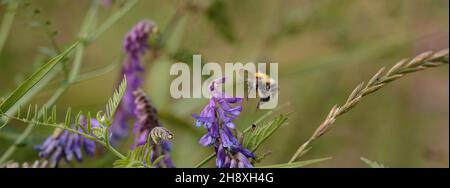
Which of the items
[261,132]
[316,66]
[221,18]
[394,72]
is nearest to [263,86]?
[261,132]

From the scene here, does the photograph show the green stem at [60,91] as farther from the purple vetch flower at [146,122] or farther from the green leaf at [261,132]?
the green leaf at [261,132]

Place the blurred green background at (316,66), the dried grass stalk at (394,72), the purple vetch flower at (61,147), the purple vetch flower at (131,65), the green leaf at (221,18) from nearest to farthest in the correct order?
the dried grass stalk at (394,72)
the purple vetch flower at (61,147)
the purple vetch flower at (131,65)
the green leaf at (221,18)
the blurred green background at (316,66)

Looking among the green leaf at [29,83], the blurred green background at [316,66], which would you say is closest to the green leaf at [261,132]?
the green leaf at [29,83]

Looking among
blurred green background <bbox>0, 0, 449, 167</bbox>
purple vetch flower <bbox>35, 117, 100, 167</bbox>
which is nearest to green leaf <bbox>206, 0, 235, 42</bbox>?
blurred green background <bbox>0, 0, 449, 167</bbox>

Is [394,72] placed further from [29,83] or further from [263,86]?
[29,83]

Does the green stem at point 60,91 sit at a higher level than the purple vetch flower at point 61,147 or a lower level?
higher
